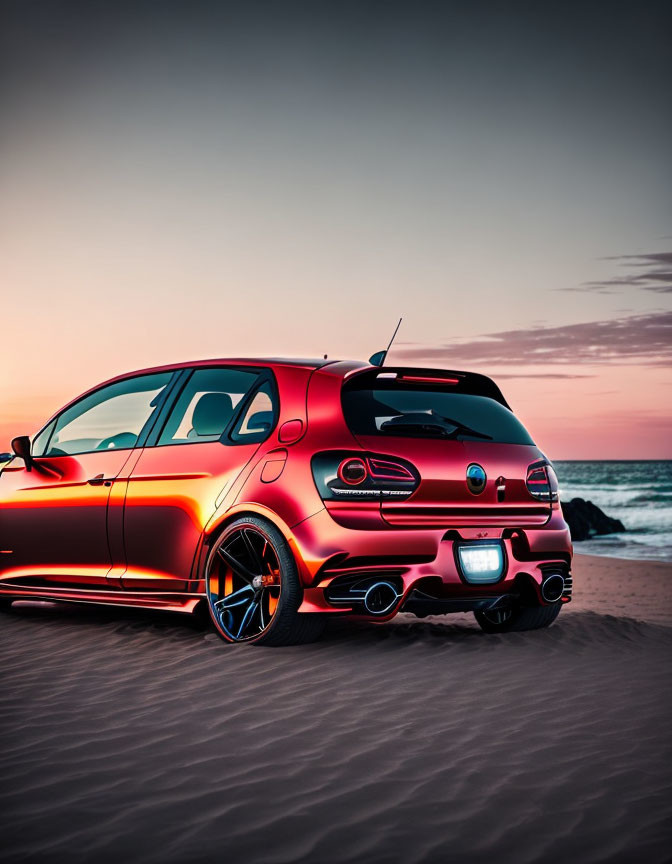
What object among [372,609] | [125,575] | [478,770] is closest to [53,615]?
[125,575]

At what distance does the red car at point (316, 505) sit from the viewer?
650 cm

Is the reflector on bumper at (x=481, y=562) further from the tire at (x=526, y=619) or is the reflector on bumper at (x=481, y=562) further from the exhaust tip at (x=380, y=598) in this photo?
the tire at (x=526, y=619)

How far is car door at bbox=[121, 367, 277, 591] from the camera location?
23.3 ft

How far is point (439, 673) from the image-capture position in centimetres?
638

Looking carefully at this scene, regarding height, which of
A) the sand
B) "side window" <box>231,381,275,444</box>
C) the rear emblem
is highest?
"side window" <box>231,381,275,444</box>

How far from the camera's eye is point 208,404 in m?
7.57

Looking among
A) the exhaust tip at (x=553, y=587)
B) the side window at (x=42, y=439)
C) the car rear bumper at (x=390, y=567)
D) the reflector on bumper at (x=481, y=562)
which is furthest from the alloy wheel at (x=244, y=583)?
the side window at (x=42, y=439)

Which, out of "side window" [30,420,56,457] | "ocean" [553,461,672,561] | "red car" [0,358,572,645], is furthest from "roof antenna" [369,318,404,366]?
"ocean" [553,461,672,561]

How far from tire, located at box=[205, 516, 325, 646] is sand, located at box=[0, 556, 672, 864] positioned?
5.6 inches

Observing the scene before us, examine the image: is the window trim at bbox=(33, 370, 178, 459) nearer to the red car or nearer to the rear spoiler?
the red car

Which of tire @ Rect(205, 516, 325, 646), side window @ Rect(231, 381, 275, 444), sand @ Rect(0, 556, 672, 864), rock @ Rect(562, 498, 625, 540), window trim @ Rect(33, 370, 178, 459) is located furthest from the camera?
rock @ Rect(562, 498, 625, 540)

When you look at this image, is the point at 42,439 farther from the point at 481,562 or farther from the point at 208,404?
the point at 481,562

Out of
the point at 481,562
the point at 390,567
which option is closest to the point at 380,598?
the point at 390,567

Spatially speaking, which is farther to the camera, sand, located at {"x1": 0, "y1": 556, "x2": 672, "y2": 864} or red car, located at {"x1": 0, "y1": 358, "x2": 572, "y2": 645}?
red car, located at {"x1": 0, "y1": 358, "x2": 572, "y2": 645}
